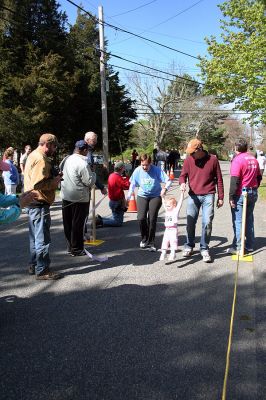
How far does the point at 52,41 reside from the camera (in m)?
22.6

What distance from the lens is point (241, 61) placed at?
18156mm

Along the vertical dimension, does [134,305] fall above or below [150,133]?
below

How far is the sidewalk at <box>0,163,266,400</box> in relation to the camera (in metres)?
3.00

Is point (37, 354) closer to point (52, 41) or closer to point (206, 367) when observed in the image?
point (206, 367)

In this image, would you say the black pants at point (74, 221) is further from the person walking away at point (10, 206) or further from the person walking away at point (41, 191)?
the person walking away at point (10, 206)

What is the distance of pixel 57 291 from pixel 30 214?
→ 3.64 ft

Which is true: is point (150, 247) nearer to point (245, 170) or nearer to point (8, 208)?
point (245, 170)

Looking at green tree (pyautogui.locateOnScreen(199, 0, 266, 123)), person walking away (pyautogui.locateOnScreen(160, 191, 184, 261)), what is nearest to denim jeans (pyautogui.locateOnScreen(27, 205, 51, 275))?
person walking away (pyautogui.locateOnScreen(160, 191, 184, 261))

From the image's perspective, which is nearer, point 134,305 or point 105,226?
point 134,305

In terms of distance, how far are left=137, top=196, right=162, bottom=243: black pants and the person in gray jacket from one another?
1002 millimetres

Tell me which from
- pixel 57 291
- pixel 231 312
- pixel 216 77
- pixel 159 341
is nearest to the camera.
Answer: pixel 159 341

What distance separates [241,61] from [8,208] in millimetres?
16860

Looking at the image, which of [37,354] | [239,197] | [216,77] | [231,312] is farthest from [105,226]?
[216,77]

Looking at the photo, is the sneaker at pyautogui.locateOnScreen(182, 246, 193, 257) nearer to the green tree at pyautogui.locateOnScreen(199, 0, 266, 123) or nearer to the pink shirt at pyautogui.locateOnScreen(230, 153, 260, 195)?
the pink shirt at pyautogui.locateOnScreen(230, 153, 260, 195)
